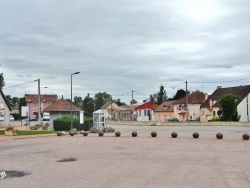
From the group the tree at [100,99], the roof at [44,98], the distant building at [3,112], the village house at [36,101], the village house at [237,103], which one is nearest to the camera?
the distant building at [3,112]

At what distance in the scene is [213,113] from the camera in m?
81.4

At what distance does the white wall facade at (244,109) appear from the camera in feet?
234

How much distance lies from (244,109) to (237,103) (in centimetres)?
210

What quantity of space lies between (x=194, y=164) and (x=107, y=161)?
3.56 metres

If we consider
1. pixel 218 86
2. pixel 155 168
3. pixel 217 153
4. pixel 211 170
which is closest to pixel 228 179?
pixel 211 170

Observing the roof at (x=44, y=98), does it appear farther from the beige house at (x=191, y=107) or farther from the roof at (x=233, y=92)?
the roof at (x=233, y=92)

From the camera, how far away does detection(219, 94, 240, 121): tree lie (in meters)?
64.6

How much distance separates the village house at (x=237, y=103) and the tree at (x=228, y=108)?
14.1 ft

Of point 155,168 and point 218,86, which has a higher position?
point 218,86

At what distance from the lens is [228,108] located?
65062mm

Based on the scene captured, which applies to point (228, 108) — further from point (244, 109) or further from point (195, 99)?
point (195, 99)

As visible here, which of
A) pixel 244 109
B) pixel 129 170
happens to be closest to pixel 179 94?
pixel 244 109

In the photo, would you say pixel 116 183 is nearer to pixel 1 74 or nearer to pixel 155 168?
pixel 155 168

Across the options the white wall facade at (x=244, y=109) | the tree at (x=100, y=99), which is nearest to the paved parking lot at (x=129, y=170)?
the white wall facade at (x=244, y=109)
